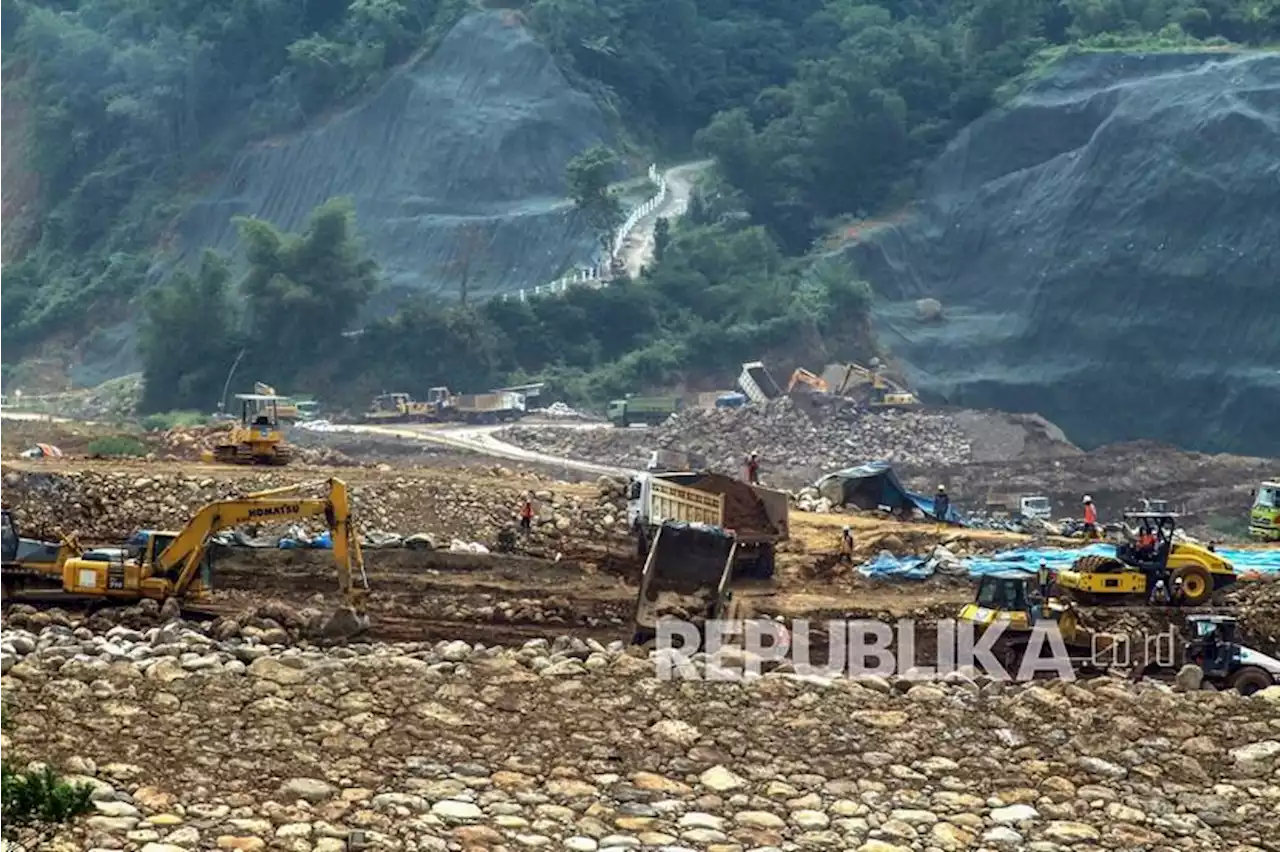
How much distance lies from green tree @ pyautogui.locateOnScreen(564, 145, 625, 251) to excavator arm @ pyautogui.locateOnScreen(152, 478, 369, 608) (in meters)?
39.9

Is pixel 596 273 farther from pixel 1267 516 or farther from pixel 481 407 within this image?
pixel 1267 516

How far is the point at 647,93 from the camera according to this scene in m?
71.4

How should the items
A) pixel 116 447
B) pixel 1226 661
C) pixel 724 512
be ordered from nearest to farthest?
pixel 1226 661 < pixel 724 512 < pixel 116 447

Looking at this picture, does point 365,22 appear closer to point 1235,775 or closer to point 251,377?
point 251,377

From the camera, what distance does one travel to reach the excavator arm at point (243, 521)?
17.9 meters

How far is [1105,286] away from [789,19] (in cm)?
2039

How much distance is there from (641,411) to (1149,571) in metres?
28.9

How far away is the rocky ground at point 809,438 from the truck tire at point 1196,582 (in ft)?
69.7

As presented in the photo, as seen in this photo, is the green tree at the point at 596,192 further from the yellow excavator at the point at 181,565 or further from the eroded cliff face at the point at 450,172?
the yellow excavator at the point at 181,565

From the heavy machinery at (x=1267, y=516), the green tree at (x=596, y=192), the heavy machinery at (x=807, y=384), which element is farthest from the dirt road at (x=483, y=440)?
the heavy machinery at (x=1267, y=516)

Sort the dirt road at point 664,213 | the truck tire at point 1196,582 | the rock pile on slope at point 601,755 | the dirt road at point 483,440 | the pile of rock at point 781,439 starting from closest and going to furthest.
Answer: the rock pile on slope at point 601,755
the truck tire at point 1196,582
the dirt road at point 483,440
the pile of rock at point 781,439
the dirt road at point 664,213

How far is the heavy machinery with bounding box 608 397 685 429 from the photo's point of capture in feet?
158

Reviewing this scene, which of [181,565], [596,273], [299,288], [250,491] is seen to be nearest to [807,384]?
[596,273]

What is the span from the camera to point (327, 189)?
64312mm
